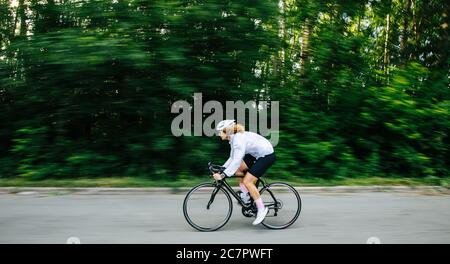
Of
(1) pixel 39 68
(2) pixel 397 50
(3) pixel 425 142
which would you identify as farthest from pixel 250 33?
(2) pixel 397 50

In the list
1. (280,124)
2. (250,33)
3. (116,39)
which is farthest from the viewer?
(280,124)

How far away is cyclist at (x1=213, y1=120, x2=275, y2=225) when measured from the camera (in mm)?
6383

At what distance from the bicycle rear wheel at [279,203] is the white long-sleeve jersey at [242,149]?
0.64m

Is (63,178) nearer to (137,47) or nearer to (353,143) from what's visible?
(137,47)

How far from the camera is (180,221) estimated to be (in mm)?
7160

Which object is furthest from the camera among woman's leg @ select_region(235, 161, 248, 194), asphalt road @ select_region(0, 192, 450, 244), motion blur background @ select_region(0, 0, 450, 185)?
motion blur background @ select_region(0, 0, 450, 185)

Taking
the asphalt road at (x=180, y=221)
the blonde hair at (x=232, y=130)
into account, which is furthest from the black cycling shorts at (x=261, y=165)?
the asphalt road at (x=180, y=221)

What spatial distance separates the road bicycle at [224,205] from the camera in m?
6.56

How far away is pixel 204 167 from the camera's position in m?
11.9

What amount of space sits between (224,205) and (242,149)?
1.03 meters

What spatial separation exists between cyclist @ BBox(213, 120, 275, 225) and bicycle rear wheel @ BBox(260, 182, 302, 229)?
243mm

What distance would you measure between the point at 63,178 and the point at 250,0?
7.30 m

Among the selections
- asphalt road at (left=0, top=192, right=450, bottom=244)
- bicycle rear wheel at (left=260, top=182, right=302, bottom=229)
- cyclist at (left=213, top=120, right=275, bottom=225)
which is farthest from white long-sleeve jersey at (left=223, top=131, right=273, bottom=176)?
asphalt road at (left=0, top=192, right=450, bottom=244)

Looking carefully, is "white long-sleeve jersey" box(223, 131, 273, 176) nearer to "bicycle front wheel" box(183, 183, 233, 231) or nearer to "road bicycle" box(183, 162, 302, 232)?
"road bicycle" box(183, 162, 302, 232)
